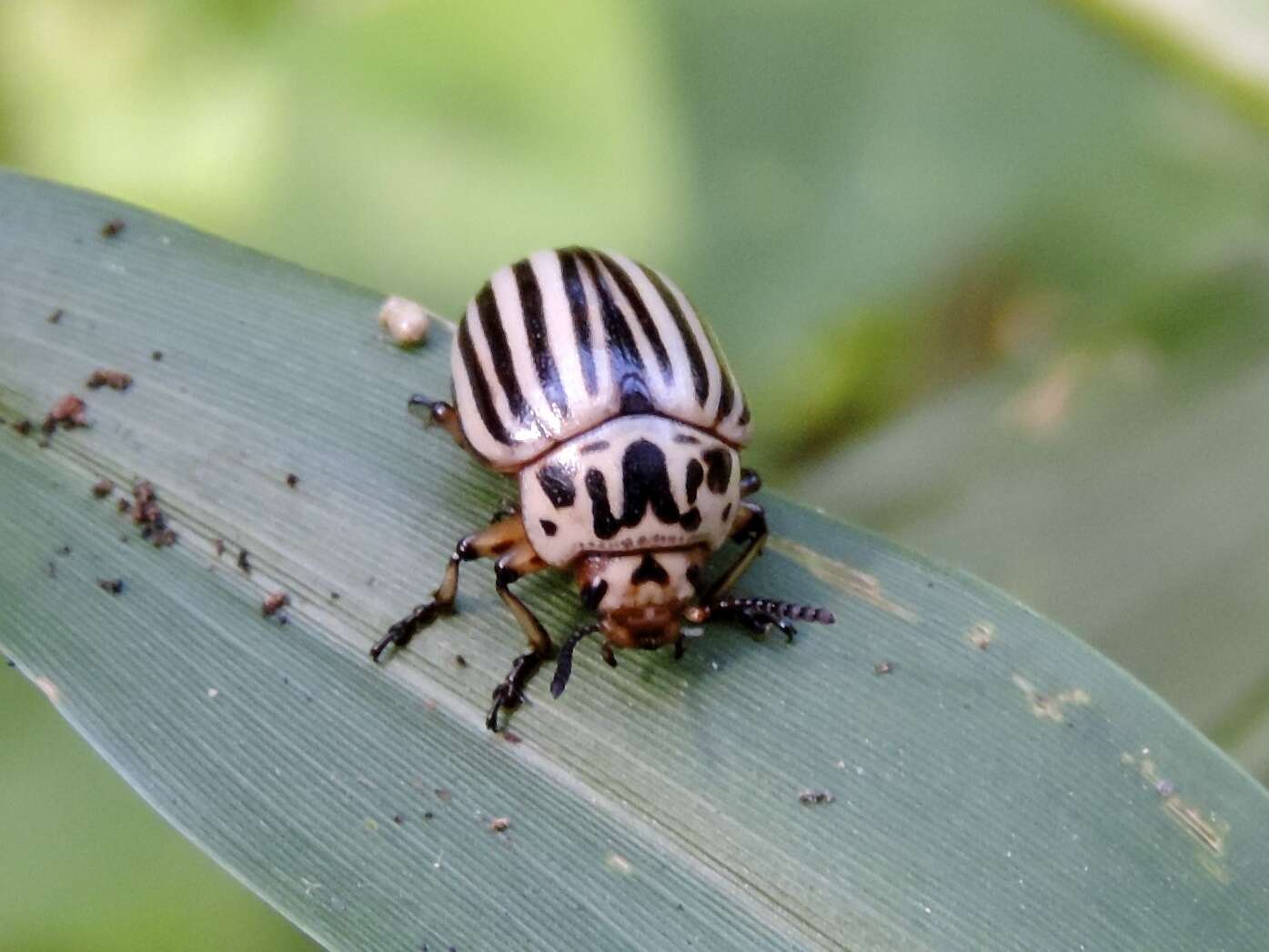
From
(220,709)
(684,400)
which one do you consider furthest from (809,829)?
(220,709)

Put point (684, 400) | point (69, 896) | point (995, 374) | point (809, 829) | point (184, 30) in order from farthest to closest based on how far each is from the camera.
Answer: point (995, 374) < point (184, 30) < point (69, 896) < point (684, 400) < point (809, 829)

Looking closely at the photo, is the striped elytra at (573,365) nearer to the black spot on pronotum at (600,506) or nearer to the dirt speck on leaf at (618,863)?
the black spot on pronotum at (600,506)

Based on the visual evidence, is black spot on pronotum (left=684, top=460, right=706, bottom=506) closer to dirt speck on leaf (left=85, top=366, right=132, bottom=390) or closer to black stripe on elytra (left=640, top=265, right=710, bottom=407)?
black stripe on elytra (left=640, top=265, right=710, bottom=407)

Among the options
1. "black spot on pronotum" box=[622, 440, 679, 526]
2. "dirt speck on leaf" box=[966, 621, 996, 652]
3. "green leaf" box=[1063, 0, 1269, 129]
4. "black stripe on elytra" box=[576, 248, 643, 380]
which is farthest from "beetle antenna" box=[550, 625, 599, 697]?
"green leaf" box=[1063, 0, 1269, 129]

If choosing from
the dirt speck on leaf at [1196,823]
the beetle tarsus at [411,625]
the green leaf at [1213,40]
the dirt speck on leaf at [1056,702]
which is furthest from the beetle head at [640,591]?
the green leaf at [1213,40]

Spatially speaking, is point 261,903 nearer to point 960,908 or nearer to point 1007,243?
point 960,908

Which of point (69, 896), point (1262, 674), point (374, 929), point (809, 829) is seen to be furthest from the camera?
point (1262, 674)

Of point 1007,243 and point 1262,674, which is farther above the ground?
point 1007,243
